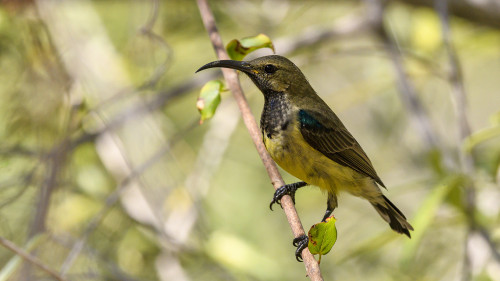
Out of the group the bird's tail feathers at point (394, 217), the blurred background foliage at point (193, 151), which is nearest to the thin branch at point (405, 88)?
the blurred background foliage at point (193, 151)

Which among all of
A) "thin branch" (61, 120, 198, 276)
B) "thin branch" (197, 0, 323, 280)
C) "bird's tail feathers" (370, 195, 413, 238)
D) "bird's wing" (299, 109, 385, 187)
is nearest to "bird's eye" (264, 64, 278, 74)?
"bird's wing" (299, 109, 385, 187)

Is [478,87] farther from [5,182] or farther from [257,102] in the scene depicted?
[5,182]

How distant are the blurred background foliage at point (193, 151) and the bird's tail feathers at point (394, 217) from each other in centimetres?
9

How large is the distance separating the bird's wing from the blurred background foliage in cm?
42

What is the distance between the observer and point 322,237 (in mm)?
2303

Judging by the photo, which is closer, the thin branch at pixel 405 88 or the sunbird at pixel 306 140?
the sunbird at pixel 306 140

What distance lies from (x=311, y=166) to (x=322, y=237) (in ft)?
3.78

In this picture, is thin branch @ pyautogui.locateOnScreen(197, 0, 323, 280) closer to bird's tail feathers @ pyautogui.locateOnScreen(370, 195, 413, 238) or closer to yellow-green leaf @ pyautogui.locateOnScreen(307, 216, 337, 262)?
yellow-green leaf @ pyautogui.locateOnScreen(307, 216, 337, 262)

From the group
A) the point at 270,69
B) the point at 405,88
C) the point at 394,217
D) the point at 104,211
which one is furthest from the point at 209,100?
the point at 405,88

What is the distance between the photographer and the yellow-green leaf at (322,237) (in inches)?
90.4

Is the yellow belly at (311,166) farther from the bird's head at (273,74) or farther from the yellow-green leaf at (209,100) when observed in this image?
the yellow-green leaf at (209,100)

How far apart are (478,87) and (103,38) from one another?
146 inches

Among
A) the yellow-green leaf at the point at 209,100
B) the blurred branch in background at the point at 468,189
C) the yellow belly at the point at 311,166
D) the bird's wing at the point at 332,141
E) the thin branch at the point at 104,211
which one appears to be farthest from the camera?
the blurred branch in background at the point at 468,189

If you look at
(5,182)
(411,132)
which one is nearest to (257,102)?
(411,132)
